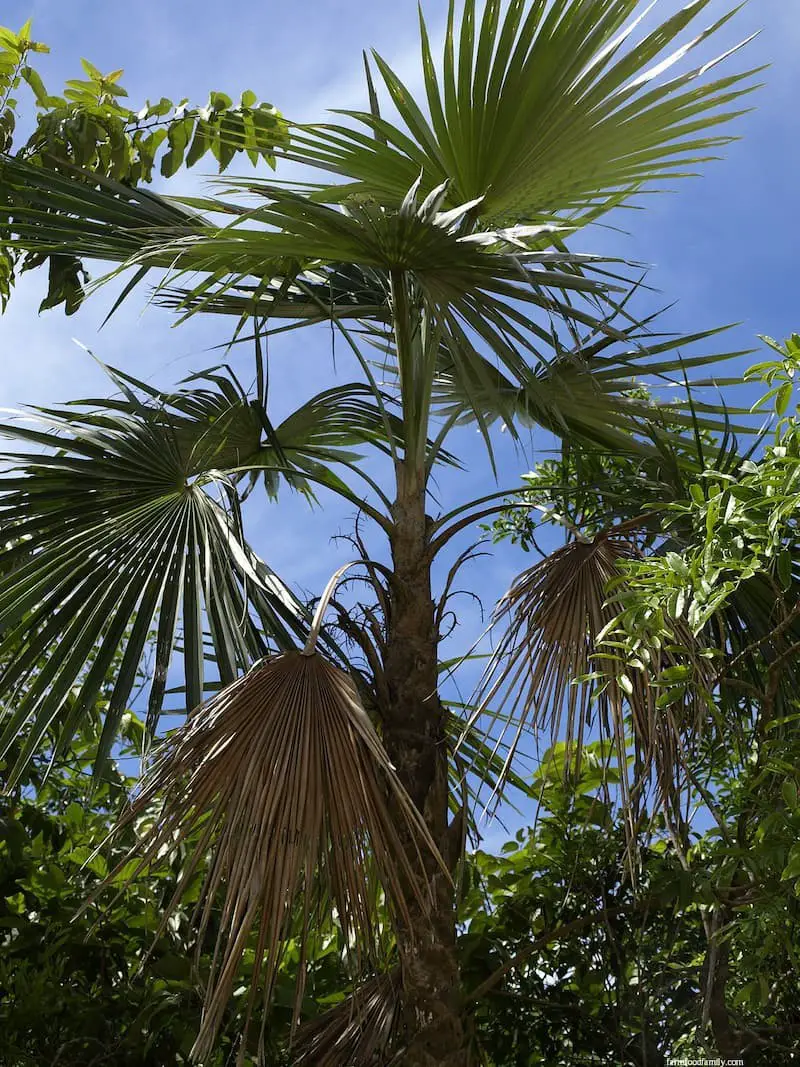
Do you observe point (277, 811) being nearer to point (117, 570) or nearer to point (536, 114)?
point (117, 570)

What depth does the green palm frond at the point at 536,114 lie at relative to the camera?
119 inches

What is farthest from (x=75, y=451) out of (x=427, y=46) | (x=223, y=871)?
(x=427, y=46)

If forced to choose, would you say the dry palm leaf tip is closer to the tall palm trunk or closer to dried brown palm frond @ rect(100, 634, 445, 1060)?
dried brown palm frond @ rect(100, 634, 445, 1060)

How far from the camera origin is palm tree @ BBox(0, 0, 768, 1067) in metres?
2.46

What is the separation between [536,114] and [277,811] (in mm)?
1940

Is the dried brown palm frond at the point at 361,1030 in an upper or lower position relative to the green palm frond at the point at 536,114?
→ lower

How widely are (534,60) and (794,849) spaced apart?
6.85ft

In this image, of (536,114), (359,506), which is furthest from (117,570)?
(536,114)

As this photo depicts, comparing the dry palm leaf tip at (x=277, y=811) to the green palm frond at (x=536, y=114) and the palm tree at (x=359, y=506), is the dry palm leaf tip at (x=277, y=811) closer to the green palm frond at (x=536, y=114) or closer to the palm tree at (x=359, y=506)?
the palm tree at (x=359, y=506)

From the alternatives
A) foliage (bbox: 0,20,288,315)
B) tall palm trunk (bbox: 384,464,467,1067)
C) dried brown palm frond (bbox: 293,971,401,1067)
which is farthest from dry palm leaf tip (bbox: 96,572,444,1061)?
foliage (bbox: 0,20,288,315)

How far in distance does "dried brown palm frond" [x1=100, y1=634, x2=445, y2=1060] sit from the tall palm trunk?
264mm

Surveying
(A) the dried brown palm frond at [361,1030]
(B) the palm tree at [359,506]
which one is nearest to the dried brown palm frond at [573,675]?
(B) the palm tree at [359,506]

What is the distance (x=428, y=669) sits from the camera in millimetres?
2996

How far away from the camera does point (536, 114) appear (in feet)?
10.2
